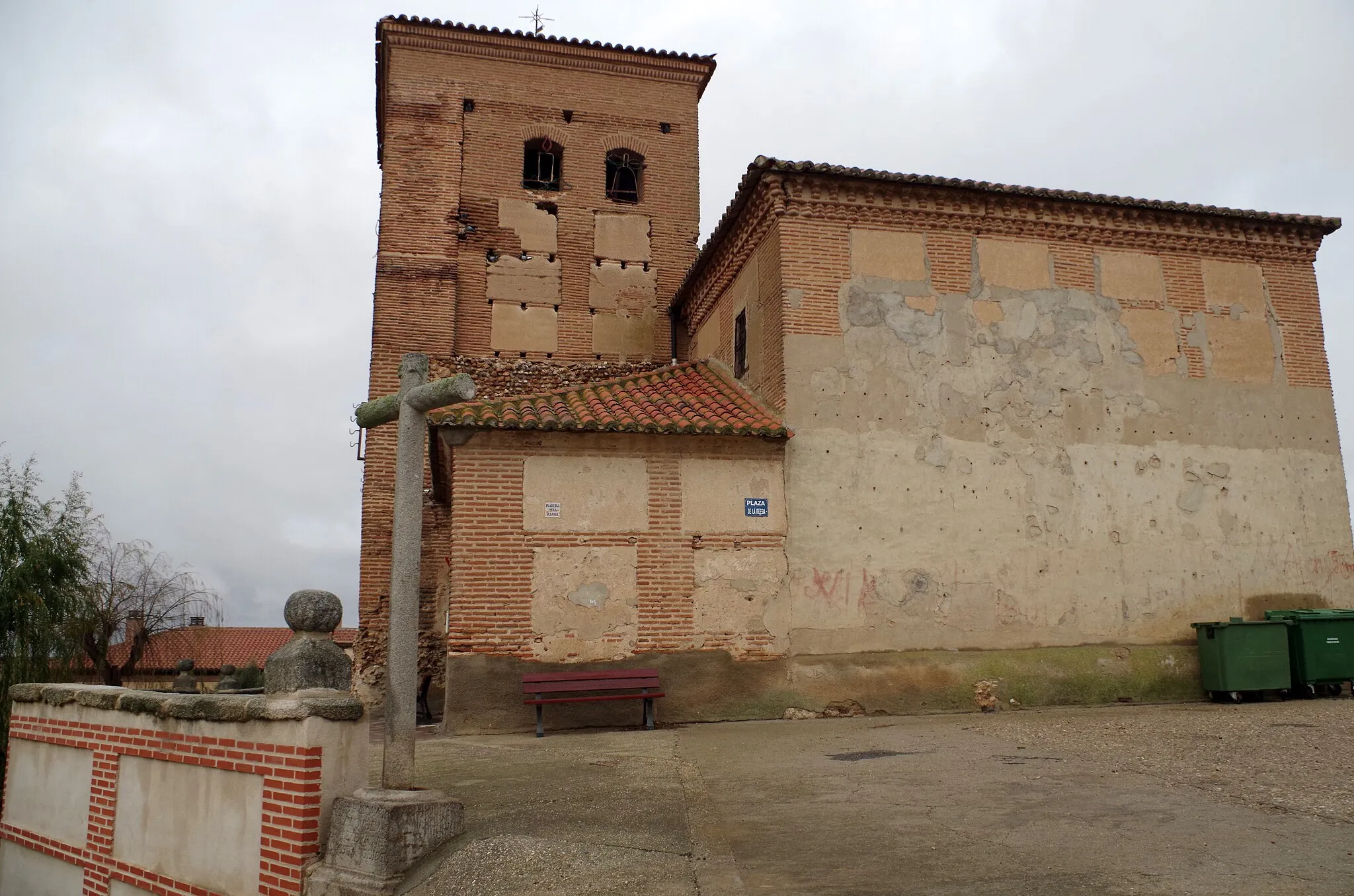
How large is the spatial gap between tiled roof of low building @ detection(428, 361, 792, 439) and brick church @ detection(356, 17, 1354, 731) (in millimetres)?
57

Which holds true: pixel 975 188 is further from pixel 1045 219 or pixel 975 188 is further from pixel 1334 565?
pixel 1334 565

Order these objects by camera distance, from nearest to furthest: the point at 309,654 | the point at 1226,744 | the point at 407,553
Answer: the point at 309,654, the point at 407,553, the point at 1226,744

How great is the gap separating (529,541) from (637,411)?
213 cm

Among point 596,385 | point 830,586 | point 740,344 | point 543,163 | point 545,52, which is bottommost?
point 830,586

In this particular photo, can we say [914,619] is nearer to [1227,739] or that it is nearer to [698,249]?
[1227,739]

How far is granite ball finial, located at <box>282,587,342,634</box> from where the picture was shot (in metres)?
5.23

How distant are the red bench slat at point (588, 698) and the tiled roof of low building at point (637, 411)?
2966mm

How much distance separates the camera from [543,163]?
1745 cm

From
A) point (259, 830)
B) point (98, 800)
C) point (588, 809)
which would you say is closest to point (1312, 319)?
point (588, 809)

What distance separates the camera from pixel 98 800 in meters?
6.36

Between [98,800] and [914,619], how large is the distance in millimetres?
8296

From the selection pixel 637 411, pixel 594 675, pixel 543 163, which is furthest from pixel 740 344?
pixel 543 163

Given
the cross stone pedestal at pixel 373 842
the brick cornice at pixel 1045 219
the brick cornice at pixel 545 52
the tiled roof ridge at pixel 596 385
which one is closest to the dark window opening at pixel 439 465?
the tiled roof ridge at pixel 596 385

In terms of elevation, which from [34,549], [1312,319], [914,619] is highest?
[1312,319]
